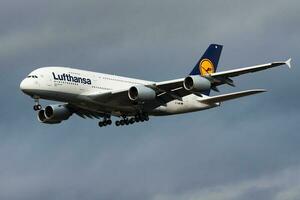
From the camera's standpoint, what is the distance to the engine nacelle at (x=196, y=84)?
79.8m

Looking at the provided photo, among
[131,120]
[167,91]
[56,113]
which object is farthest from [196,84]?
[56,113]

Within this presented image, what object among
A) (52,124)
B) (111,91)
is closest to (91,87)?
(111,91)

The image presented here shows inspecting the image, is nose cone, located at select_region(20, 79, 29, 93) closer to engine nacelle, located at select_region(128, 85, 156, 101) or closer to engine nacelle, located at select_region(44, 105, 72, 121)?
engine nacelle, located at select_region(44, 105, 72, 121)

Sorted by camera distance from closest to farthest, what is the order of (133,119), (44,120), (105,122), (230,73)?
(230,73)
(133,119)
(44,120)
(105,122)

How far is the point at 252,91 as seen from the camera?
82.1 meters

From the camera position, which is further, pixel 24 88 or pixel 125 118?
pixel 125 118

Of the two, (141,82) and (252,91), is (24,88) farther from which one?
(252,91)

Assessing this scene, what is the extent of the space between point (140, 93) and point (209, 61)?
1487cm

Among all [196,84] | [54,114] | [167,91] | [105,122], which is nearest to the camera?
[196,84]

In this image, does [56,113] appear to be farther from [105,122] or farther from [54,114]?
[105,122]

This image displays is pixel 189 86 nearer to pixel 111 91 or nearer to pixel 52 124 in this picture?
pixel 111 91

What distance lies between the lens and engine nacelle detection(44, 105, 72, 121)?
284 feet

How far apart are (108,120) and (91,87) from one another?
19.4 ft

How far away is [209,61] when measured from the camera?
94.1 metres
